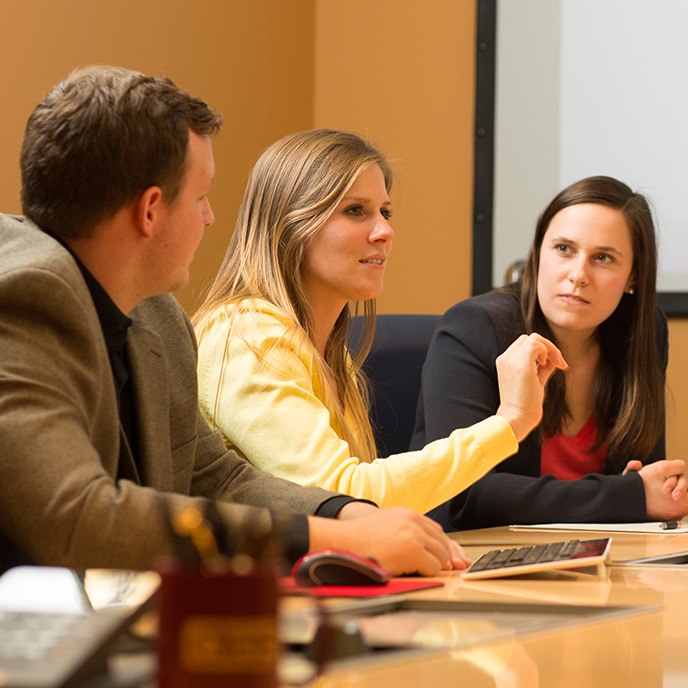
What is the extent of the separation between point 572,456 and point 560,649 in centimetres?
138

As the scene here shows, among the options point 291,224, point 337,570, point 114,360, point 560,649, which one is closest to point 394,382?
point 291,224

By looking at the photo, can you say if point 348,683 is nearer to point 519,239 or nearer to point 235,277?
point 235,277

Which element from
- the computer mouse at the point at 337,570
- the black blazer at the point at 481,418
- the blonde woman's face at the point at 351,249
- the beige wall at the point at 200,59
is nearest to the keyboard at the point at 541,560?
the computer mouse at the point at 337,570

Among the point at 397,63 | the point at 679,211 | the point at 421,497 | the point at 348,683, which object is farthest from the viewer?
the point at 397,63

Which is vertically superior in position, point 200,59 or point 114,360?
point 200,59

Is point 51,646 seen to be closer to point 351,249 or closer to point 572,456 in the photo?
point 351,249

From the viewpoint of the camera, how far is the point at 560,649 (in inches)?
26.1

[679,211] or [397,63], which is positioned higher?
[397,63]

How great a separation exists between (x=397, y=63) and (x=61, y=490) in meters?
2.70

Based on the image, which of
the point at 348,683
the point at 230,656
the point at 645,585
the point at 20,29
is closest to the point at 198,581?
the point at 230,656

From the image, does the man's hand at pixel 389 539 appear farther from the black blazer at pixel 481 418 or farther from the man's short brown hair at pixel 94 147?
the black blazer at pixel 481 418

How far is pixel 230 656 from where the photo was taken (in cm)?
39

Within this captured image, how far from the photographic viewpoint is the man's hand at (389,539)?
0.98 metres

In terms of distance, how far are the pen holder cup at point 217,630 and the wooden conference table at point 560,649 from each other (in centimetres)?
11
